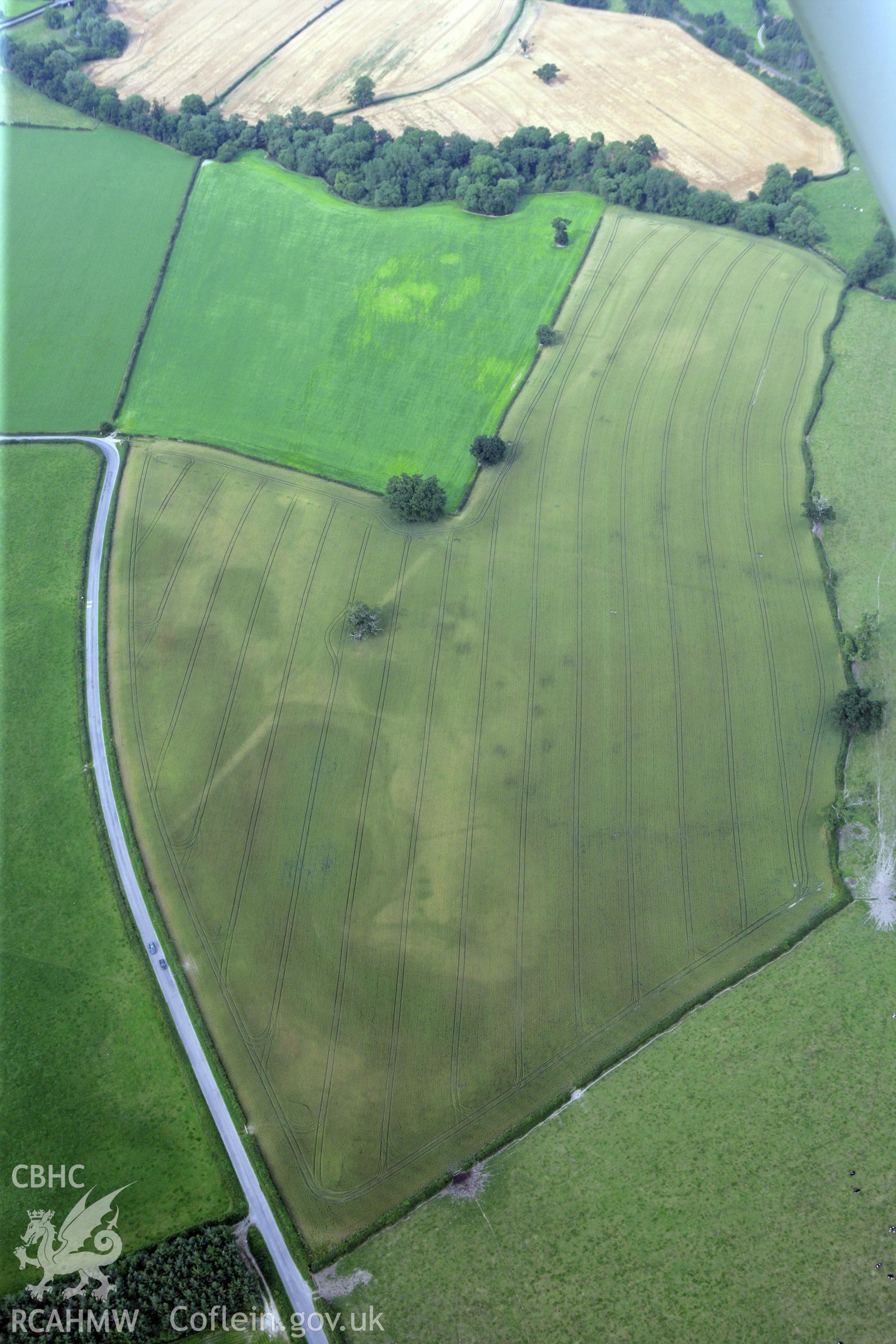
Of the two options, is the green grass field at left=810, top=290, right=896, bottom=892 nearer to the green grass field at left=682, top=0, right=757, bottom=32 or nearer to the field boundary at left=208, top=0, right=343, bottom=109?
the green grass field at left=682, top=0, right=757, bottom=32

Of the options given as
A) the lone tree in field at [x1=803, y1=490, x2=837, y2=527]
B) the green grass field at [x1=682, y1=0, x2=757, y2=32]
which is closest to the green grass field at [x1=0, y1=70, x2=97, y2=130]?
the green grass field at [x1=682, y1=0, x2=757, y2=32]

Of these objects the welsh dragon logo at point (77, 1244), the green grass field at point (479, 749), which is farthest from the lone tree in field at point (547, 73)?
the welsh dragon logo at point (77, 1244)

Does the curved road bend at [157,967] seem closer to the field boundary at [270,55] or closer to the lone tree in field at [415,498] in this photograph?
the lone tree in field at [415,498]

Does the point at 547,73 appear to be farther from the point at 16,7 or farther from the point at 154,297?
the point at 16,7

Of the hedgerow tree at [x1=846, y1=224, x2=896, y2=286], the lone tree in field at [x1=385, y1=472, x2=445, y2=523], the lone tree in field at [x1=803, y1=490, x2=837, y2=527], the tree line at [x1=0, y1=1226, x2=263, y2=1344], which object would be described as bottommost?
the tree line at [x1=0, y1=1226, x2=263, y2=1344]

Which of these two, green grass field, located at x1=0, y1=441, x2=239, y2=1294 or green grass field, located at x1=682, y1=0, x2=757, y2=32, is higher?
green grass field, located at x1=682, y1=0, x2=757, y2=32

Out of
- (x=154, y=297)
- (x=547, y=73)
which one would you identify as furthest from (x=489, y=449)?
(x=547, y=73)
